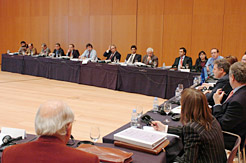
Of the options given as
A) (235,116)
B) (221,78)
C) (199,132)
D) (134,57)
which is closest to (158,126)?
(199,132)

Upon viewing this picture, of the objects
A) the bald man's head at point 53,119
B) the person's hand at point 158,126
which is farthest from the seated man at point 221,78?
the bald man's head at point 53,119

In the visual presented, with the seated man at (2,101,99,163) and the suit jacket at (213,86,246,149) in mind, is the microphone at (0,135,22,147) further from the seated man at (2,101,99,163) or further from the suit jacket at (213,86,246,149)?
the suit jacket at (213,86,246,149)

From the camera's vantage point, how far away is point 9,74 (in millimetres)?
11297

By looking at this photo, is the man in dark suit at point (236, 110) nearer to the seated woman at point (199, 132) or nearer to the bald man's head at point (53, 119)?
the seated woman at point (199, 132)

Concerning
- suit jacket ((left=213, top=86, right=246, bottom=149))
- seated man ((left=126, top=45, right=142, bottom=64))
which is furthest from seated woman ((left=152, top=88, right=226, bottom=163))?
seated man ((left=126, top=45, right=142, bottom=64))

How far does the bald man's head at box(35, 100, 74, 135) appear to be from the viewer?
1523mm

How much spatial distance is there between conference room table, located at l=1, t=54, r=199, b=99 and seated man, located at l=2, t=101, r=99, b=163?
5.89 meters

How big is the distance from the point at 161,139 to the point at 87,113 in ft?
13.2

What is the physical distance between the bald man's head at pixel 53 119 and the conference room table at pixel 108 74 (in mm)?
5877

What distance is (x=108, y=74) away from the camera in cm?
872

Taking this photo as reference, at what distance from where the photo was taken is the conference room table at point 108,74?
7594mm

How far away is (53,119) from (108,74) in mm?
7188

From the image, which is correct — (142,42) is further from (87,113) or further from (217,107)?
(217,107)

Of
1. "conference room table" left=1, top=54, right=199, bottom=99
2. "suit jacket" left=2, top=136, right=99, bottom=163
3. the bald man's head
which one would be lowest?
"conference room table" left=1, top=54, right=199, bottom=99
